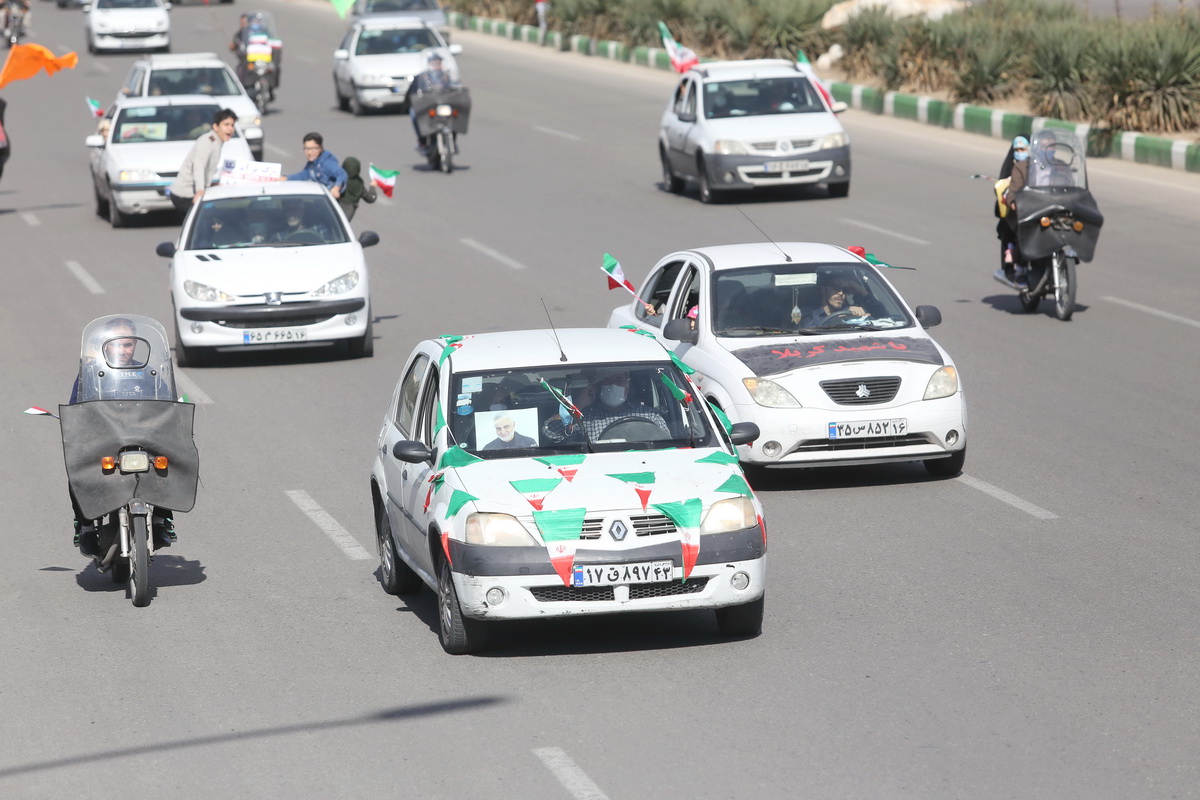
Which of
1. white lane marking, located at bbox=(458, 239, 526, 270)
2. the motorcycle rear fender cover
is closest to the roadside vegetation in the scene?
white lane marking, located at bbox=(458, 239, 526, 270)

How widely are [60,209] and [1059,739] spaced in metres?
22.9

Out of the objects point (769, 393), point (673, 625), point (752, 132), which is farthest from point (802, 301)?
point (752, 132)

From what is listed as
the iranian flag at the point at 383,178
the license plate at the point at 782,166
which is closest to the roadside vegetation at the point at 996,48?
the license plate at the point at 782,166

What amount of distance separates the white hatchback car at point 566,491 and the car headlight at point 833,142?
15.9 meters

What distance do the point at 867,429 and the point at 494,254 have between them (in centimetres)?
1115

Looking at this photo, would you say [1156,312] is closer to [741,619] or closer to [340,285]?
[340,285]

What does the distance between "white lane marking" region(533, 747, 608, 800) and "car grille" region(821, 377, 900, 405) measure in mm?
5009

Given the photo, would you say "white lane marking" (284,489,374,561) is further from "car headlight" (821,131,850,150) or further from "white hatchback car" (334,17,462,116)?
"white hatchback car" (334,17,462,116)

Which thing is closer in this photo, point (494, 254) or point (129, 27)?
point (494, 254)

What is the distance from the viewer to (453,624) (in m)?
8.38

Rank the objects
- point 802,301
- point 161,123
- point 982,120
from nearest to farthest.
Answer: point 802,301, point 161,123, point 982,120

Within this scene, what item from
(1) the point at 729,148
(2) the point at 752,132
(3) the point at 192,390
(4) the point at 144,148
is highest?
(2) the point at 752,132

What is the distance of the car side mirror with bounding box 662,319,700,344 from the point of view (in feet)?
40.3

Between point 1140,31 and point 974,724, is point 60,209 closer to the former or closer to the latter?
point 1140,31
